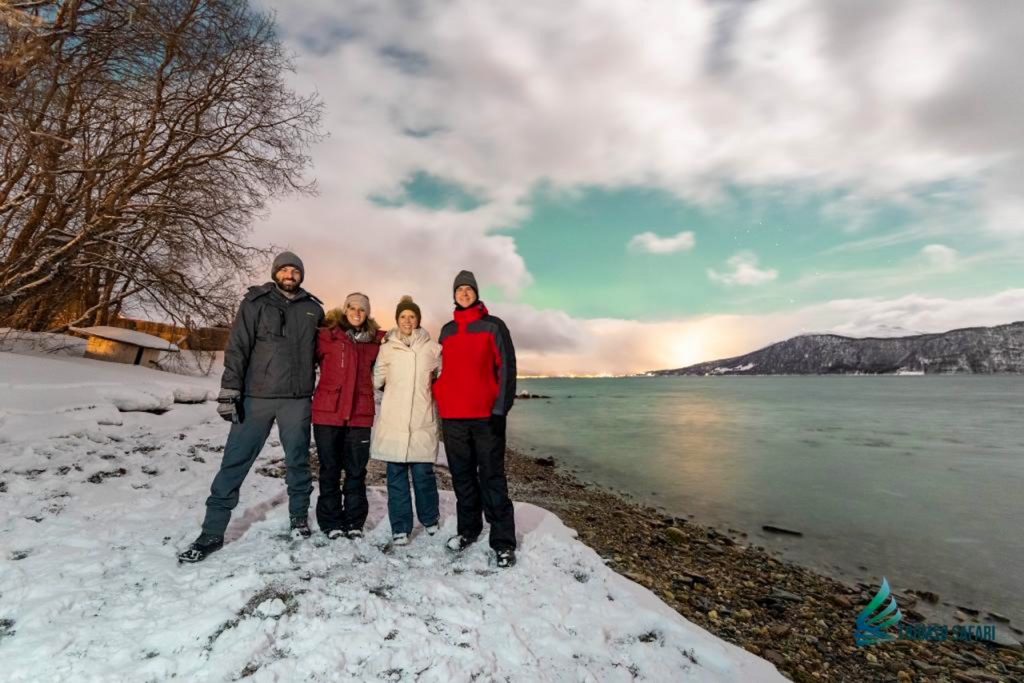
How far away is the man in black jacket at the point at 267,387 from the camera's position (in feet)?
13.8

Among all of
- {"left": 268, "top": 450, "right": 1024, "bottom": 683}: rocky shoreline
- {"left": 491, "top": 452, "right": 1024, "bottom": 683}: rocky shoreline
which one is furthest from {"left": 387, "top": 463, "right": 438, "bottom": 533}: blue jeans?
{"left": 491, "top": 452, "right": 1024, "bottom": 683}: rocky shoreline

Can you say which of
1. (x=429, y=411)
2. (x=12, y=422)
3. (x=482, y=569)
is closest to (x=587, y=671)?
(x=482, y=569)

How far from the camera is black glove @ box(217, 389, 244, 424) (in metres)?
4.07

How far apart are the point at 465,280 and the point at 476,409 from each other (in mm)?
1284

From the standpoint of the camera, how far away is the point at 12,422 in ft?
22.7

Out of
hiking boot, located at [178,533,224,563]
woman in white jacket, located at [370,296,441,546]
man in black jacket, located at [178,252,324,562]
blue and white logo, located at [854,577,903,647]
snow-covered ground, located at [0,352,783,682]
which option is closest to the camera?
snow-covered ground, located at [0,352,783,682]

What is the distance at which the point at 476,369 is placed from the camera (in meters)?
4.66

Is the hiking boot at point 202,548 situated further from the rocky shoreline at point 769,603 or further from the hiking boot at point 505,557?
the rocky shoreline at point 769,603

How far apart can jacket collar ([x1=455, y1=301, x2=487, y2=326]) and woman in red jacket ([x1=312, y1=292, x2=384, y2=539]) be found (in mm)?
948

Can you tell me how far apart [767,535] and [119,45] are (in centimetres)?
1582

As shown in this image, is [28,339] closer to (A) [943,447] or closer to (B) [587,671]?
(B) [587,671]

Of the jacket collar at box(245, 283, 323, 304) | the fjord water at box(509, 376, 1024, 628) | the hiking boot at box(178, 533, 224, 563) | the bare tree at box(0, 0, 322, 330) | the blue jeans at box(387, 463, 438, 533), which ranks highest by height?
the bare tree at box(0, 0, 322, 330)

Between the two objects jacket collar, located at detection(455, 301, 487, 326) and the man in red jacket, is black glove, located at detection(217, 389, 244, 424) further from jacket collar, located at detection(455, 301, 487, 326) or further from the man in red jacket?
jacket collar, located at detection(455, 301, 487, 326)

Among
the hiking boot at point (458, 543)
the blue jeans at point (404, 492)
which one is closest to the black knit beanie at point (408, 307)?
the blue jeans at point (404, 492)
